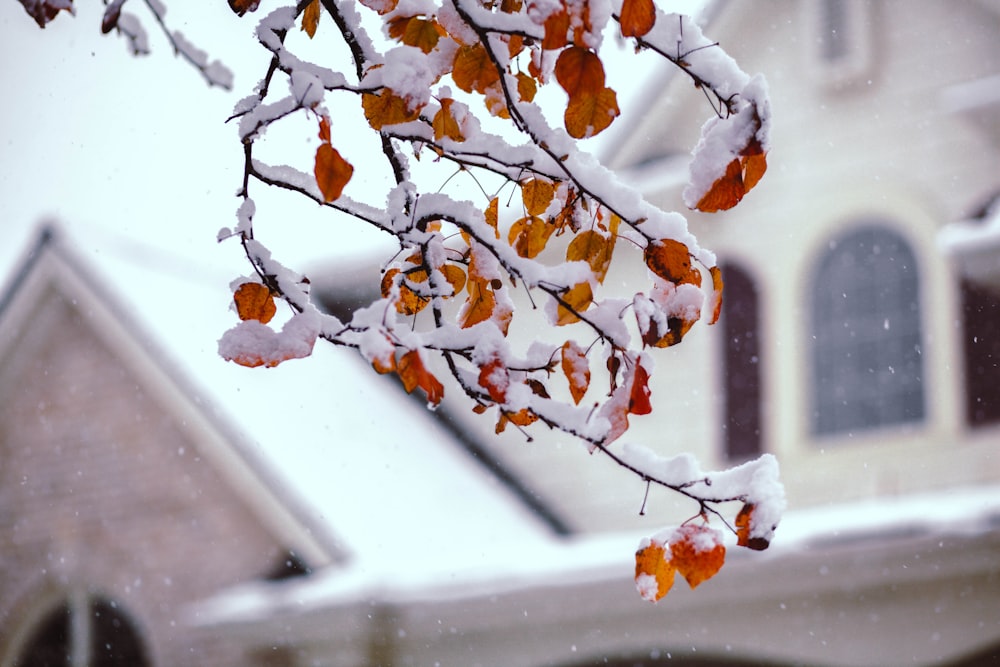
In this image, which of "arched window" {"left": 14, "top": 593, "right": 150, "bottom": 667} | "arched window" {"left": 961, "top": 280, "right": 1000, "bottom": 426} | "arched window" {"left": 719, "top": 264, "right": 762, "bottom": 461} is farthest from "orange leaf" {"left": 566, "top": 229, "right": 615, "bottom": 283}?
"arched window" {"left": 14, "top": 593, "right": 150, "bottom": 667}

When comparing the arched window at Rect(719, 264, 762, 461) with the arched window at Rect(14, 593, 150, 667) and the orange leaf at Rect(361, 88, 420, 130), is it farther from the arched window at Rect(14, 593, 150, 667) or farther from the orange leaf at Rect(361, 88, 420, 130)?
the orange leaf at Rect(361, 88, 420, 130)

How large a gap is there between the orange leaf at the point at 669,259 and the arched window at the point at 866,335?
565 centimetres

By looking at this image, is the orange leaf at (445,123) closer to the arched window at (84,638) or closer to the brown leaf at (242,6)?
the brown leaf at (242,6)

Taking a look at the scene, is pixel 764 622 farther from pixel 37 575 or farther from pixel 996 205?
pixel 37 575

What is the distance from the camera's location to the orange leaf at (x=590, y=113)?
207cm

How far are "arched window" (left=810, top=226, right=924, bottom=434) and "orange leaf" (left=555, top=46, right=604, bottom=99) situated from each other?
5.99 meters

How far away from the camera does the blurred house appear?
6.53m

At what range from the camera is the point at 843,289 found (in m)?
7.83

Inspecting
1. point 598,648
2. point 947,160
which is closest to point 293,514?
point 598,648

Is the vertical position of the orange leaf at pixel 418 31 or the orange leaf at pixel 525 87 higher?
the orange leaf at pixel 525 87

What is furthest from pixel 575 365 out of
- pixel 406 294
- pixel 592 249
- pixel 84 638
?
pixel 84 638

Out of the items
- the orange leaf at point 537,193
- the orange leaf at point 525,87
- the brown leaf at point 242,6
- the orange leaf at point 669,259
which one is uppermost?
the brown leaf at point 242,6

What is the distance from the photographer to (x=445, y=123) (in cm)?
235

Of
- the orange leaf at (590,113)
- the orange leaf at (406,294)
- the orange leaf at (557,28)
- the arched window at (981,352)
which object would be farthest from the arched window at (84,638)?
the orange leaf at (557,28)
